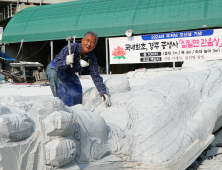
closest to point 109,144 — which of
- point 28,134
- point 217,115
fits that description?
point 28,134

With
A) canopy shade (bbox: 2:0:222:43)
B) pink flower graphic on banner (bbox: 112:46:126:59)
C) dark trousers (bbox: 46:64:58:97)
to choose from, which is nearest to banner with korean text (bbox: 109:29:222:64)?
pink flower graphic on banner (bbox: 112:46:126:59)

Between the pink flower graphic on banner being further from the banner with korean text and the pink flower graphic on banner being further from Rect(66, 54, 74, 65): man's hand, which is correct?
Rect(66, 54, 74, 65): man's hand

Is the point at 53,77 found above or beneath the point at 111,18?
beneath

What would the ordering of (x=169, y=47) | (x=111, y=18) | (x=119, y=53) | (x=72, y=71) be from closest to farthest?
(x=72, y=71) → (x=169, y=47) → (x=119, y=53) → (x=111, y=18)

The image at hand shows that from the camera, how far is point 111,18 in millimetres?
12375

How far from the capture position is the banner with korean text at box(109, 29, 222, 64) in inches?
399

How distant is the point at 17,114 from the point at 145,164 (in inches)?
37.1

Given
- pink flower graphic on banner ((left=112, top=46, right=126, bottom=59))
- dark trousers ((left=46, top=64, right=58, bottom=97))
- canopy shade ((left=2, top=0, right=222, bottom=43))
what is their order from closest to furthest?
1. dark trousers ((left=46, top=64, right=58, bottom=97))
2. canopy shade ((left=2, top=0, right=222, bottom=43))
3. pink flower graphic on banner ((left=112, top=46, right=126, bottom=59))

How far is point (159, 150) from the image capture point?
1.98 m

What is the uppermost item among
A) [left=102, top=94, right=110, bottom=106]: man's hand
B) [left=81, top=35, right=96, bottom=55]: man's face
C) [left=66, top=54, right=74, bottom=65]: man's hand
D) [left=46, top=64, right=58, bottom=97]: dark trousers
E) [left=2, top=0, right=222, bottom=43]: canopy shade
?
[left=2, top=0, right=222, bottom=43]: canopy shade

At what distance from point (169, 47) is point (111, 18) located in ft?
10.5

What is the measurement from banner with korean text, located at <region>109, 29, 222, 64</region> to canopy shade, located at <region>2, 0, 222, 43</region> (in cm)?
39

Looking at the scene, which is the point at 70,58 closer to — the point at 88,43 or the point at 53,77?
the point at 88,43

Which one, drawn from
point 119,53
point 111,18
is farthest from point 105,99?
point 111,18
